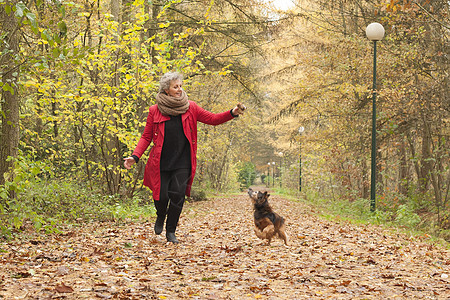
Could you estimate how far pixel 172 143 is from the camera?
227 inches

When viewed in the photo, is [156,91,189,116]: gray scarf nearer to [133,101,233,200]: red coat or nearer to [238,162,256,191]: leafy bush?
[133,101,233,200]: red coat

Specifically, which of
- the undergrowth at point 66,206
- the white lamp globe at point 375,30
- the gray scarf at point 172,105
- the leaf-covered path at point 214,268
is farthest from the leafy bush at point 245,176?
the gray scarf at point 172,105

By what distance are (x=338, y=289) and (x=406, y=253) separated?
2955mm

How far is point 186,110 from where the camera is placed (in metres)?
5.79

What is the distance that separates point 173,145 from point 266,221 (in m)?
1.79

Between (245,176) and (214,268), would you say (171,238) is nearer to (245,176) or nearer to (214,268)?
(214,268)

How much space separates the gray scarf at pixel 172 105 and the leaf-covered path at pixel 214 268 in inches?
72.0

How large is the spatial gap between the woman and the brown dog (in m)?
1.13

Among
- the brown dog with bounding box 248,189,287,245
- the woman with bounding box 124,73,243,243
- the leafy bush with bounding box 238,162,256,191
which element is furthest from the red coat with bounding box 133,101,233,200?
the leafy bush with bounding box 238,162,256,191

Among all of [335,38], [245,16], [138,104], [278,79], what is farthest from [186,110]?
[278,79]

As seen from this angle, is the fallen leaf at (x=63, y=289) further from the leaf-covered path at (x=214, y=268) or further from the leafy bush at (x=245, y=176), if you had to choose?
the leafy bush at (x=245, y=176)

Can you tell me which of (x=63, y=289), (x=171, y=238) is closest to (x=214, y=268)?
(x=171, y=238)

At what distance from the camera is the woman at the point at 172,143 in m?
5.75

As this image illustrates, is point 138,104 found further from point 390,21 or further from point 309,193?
→ point 309,193
